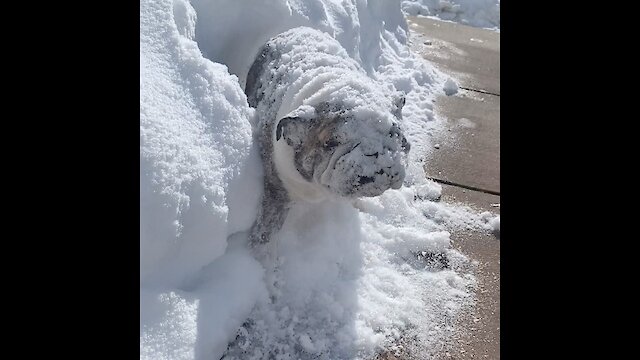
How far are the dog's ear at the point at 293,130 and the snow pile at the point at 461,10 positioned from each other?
5068mm

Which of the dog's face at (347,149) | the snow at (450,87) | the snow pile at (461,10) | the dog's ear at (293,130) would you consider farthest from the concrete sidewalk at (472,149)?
the dog's ear at (293,130)

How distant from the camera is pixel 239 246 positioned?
2.85 meters

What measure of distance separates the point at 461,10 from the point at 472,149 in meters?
3.89

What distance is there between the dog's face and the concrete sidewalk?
0.88 m

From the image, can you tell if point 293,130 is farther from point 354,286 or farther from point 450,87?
point 450,87

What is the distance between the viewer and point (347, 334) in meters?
2.68

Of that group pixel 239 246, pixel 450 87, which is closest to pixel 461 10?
pixel 450 87

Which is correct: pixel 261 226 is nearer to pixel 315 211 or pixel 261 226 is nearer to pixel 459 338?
pixel 315 211

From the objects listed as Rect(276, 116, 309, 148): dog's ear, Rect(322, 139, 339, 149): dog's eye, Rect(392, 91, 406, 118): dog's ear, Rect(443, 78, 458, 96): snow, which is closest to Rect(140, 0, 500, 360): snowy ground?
Rect(276, 116, 309, 148): dog's ear

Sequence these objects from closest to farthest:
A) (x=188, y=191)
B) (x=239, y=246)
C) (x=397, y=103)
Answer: (x=188, y=191), (x=239, y=246), (x=397, y=103)

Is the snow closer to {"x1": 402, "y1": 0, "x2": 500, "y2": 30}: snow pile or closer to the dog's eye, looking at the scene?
{"x1": 402, "y1": 0, "x2": 500, "y2": 30}: snow pile

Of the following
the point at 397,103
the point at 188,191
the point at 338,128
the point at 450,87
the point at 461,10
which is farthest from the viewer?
the point at 461,10
